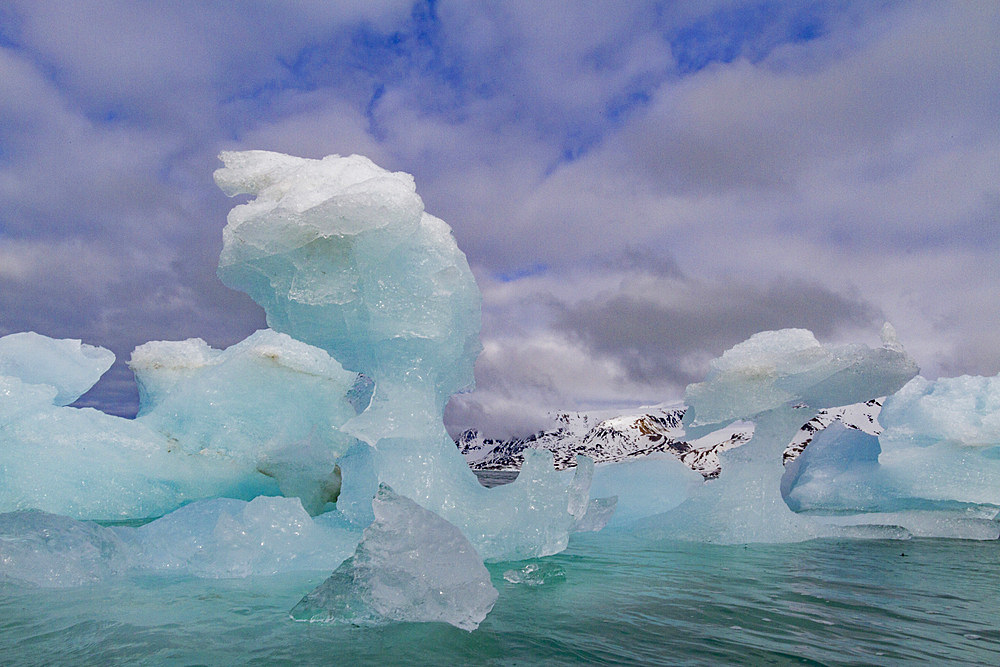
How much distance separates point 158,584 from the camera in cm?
495

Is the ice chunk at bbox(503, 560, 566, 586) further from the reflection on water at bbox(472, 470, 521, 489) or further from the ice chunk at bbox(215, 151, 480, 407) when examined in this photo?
the reflection on water at bbox(472, 470, 521, 489)

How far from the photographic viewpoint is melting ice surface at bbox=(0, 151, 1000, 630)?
513cm

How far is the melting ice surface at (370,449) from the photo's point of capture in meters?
5.13

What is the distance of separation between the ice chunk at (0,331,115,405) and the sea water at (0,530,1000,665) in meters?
6.65

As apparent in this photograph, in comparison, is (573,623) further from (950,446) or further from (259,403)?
(950,446)

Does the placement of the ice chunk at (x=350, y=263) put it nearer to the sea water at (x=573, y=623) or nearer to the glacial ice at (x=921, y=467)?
the sea water at (x=573, y=623)

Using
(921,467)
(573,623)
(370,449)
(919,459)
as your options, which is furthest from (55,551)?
(919,459)

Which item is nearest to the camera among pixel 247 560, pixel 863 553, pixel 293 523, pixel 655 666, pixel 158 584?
pixel 655 666

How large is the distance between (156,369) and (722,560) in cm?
936

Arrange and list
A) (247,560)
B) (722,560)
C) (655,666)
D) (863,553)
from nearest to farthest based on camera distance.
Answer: (655,666)
(247,560)
(722,560)
(863,553)

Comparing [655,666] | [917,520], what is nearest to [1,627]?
[655,666]

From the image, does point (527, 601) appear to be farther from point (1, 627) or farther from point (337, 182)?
point (337, 182)

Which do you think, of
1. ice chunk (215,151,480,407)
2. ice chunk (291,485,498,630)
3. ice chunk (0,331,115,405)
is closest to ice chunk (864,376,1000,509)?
ice chunk (215,151,480,407)

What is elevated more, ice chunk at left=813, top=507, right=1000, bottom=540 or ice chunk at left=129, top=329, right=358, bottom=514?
ice chunk at left=129, top=329, right=358, bottom=514
